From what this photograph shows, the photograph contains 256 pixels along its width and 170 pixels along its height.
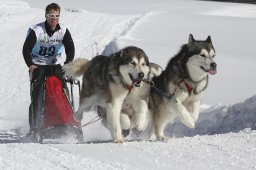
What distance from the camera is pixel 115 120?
6.16 meters

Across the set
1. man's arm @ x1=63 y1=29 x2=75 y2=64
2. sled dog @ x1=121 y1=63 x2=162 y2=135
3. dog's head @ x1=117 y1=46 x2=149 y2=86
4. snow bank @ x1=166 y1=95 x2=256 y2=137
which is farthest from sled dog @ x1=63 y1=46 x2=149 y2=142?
snow bank @ x1=166 y1=95 x2=256 y2=137

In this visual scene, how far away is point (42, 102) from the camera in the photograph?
7.00m

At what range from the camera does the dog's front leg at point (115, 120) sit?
614 cm

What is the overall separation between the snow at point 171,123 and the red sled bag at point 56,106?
0.97 feet

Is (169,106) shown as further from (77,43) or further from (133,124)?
(77,43)

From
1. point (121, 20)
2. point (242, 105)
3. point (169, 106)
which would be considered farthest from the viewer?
point (121, 20)

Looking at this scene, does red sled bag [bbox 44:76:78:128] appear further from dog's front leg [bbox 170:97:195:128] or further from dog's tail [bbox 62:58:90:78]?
dog's front leg [bbox 170:97:195:128]

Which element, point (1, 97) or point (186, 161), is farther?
point (1, 97)

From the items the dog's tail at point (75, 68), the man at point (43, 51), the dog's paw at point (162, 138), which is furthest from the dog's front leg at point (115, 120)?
the man at point (43, 51)

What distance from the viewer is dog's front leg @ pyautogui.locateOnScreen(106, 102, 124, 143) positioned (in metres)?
6.14

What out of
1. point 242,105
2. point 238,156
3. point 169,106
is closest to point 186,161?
point 238,156

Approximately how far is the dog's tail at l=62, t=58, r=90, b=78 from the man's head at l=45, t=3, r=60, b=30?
49 cm

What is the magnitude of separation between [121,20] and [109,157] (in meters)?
13.1

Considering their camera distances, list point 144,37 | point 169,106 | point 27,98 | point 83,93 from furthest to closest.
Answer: point 144,37 → point 27,98 → point 83,93 → point 169,106
